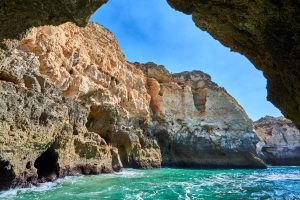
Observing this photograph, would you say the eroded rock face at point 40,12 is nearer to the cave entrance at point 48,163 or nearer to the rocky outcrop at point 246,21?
the rocky outcrop at point 246,21

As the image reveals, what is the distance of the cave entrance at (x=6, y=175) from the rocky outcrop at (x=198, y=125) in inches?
1213

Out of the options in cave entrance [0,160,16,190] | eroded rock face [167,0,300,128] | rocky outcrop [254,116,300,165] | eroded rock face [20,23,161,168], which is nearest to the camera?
eroded rock face [167,0,300,128]

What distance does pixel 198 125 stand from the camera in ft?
166

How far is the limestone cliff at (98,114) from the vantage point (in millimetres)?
14797

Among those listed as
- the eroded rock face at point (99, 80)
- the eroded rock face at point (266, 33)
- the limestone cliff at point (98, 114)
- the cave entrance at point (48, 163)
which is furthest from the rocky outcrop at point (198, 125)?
the eroded rock face at point (266, 33)

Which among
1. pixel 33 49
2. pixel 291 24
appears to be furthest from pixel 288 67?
pixel 33 49

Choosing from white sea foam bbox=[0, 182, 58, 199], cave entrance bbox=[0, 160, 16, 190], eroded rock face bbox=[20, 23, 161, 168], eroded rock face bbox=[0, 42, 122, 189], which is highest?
eroded rock face bbox=[20, 23, 161, 168]

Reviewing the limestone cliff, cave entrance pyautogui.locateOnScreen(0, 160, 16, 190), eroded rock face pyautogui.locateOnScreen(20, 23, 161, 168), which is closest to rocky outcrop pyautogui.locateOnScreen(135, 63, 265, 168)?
the limestone cliff

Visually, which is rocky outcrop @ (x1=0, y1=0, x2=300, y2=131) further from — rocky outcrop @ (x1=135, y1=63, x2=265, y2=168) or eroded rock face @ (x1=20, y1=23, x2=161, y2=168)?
rocky outcrop @ (x1=135, y1=63, x2=265, y2=168)

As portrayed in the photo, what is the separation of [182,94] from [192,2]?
44.7 meters

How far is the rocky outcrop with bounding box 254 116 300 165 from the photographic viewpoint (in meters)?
66.6

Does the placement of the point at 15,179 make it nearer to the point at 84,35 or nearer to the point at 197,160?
the point at 84,35

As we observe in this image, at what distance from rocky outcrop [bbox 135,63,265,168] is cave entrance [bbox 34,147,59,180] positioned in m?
25.6

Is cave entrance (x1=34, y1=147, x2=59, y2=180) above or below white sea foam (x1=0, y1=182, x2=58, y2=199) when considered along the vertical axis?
above
